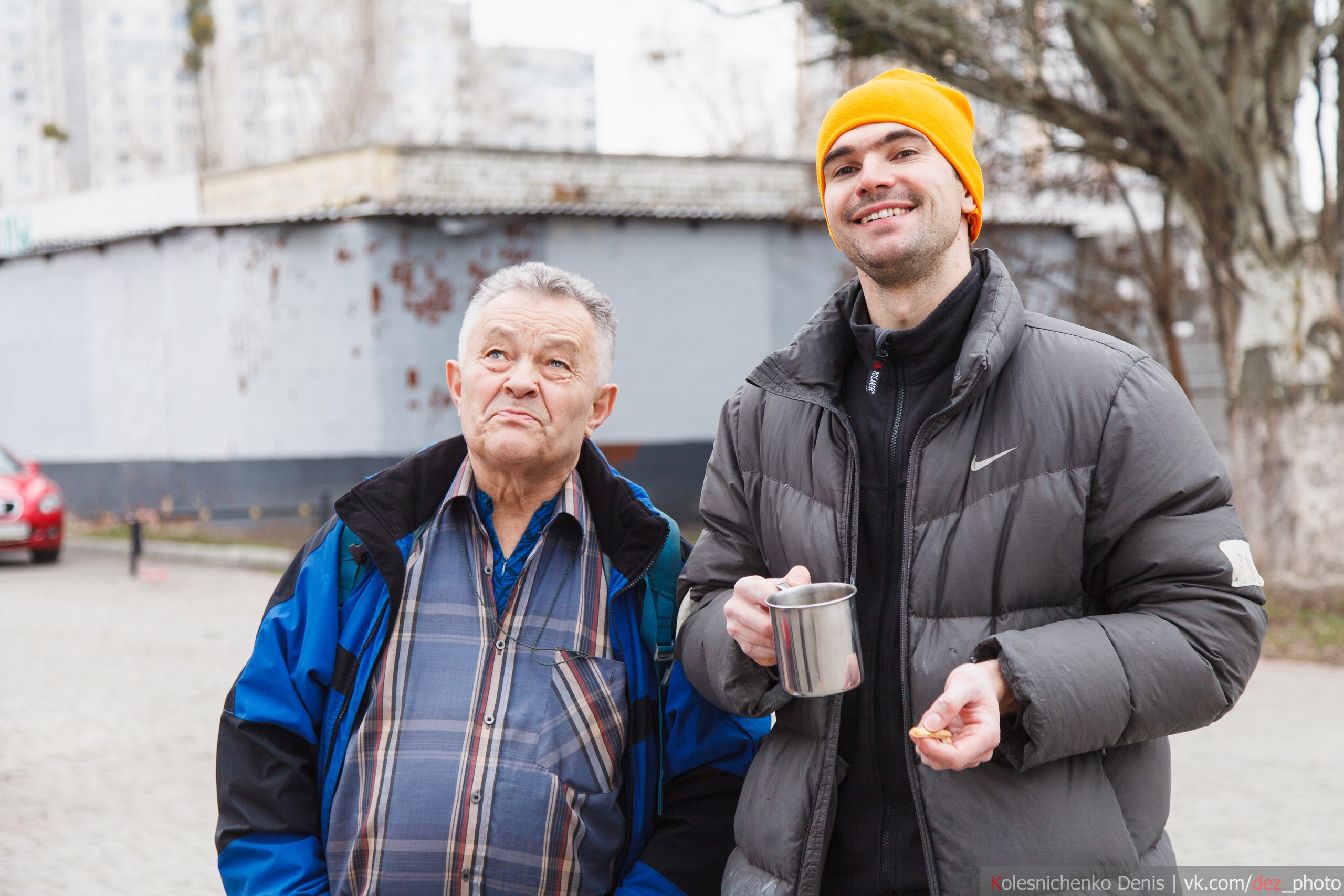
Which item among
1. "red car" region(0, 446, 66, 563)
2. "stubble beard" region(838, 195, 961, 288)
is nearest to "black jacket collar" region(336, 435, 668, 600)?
"stubble beard" region(838, 195, 961, 288)

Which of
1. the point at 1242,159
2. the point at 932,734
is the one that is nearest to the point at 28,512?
the point at 1242,159

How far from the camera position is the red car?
50.9ft

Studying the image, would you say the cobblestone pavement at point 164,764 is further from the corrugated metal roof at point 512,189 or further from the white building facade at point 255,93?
the white building facade at point 255,93

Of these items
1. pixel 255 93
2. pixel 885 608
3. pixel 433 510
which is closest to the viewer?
pixel 885 608

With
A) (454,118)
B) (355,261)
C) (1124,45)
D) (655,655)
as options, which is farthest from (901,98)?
(454,118)

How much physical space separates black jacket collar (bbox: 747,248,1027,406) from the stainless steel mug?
0.40 meters

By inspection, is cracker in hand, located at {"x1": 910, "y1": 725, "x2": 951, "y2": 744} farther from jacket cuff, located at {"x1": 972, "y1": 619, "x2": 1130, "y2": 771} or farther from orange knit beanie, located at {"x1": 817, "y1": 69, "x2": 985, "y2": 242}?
orange knit beanie, located at {"x1": 817, "y1": 69, "x2": 985, "y2": 242}

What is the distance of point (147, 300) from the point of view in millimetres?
19438

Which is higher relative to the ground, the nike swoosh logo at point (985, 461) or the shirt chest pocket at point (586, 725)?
the nike swoosh logo at point (985, 461)

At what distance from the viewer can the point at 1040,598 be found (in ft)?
7.00

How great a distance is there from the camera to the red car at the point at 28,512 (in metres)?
15.5

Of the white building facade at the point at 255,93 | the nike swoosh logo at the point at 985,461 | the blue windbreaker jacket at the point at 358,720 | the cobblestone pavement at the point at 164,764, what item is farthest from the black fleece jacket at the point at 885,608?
the white building facade at the point at 255,93

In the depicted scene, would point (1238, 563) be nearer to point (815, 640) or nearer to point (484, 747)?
point (815, 640)

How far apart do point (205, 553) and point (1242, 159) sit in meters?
12.4
